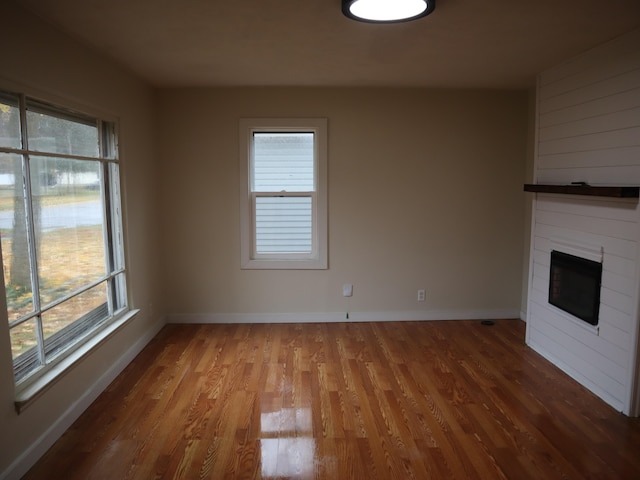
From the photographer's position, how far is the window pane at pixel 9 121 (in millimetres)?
2260

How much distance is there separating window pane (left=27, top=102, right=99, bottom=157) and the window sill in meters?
1.28

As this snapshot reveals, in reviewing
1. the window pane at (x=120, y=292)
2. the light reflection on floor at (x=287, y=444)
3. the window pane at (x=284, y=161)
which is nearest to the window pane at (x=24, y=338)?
the window pane at (x=120, y=292)

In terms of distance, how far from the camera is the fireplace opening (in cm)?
316

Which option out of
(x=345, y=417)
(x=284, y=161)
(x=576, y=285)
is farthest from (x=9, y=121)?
(x=576, y=285)

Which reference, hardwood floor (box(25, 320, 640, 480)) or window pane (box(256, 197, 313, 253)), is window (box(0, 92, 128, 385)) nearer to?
hardwood floor (box(25, 320, 640, 480))

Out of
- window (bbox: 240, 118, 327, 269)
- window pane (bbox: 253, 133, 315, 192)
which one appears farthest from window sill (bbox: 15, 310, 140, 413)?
window pane (bbox: 253, 133, 315, 192)

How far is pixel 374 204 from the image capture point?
4672mm

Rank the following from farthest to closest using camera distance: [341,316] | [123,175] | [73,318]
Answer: [341,316] → [123,175] → [73,318]

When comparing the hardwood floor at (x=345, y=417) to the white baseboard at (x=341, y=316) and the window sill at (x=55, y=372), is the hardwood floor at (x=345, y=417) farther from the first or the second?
the white baseboard at (x=341, y=316)

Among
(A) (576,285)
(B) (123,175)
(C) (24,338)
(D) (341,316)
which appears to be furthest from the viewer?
(D) (341,316)

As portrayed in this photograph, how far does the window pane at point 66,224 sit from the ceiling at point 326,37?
867 mm

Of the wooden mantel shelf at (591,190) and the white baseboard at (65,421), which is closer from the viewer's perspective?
the white baseboard at (65,421)

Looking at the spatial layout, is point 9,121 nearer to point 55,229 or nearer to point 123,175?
point 55,229

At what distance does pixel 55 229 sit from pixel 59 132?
0.60m
